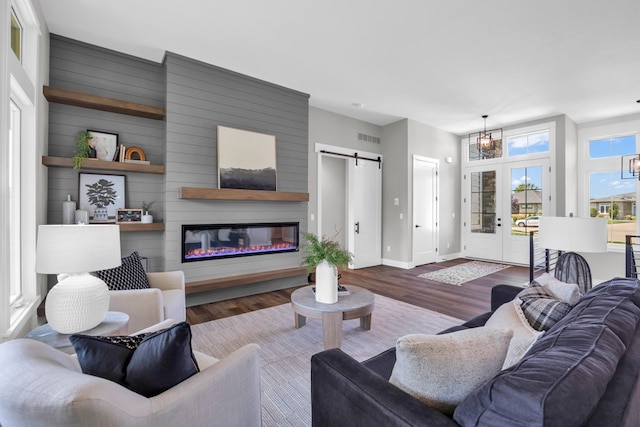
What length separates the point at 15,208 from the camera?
7.79 ft

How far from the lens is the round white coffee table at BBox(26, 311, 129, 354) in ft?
5.09

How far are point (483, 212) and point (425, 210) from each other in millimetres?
1515

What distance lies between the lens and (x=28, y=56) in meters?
2.55

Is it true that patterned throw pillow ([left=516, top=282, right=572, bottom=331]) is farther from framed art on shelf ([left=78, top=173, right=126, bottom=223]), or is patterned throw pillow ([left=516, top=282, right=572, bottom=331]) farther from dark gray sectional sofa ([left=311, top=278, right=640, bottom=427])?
framed art on shelf ([left=78, top=173, right=126, bottom=223])

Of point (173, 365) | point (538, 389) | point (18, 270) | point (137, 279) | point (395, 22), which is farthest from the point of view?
point (395, 22)

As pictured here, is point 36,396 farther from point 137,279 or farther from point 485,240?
point 485,240

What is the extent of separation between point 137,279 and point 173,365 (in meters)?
1.82

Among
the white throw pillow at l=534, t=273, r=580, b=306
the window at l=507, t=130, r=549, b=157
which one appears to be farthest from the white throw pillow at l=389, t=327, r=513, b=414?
the window at l=507, t=130, r=549, b=157

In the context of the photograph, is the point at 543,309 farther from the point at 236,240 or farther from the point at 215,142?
the point at 215,142

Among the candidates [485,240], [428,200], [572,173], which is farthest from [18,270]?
[572,173]

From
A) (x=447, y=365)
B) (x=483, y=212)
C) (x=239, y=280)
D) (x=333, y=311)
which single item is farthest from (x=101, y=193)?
(x=483, y=212)

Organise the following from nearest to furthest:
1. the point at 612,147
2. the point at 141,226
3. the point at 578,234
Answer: the point at 578,234, the point at 141,226, the point at 612,147

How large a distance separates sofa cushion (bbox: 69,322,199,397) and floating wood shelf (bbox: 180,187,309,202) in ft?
8.93

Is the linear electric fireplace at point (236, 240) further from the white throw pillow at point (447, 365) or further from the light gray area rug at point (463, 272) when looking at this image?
the white throw pillow at point (447, 365)
